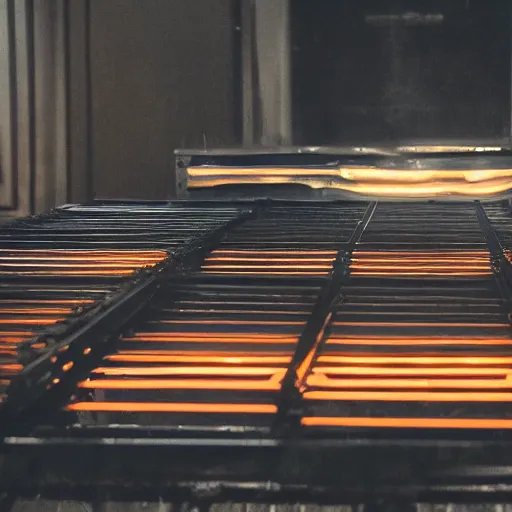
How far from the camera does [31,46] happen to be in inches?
140

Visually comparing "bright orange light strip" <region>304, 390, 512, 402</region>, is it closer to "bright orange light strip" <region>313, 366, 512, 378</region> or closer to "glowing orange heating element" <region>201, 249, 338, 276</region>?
"bright orange light strip" <region>313, 366, 512, 378</region>

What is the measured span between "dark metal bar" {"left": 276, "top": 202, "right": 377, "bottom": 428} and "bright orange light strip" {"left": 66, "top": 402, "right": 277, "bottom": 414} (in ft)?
0.06

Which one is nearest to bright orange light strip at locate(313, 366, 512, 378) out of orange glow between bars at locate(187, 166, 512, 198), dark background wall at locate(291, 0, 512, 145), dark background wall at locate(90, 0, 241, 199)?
orange glow between bars at locate(187, 166, 512, 198)

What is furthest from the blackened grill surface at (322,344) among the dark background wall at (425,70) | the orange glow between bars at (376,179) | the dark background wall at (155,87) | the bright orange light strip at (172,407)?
the dark background wall at (155,87)

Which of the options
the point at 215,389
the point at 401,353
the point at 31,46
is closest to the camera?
the point at 215,389

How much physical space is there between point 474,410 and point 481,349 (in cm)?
18

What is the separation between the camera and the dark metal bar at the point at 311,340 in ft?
2.48

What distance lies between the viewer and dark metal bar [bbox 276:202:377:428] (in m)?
0.76

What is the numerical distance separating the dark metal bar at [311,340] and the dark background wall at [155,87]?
2208mm

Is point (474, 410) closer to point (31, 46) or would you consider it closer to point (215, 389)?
point (215, 389)

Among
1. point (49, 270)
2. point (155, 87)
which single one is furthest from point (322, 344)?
point (155, 87)

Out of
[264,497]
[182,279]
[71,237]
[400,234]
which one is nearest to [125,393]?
[264,497]

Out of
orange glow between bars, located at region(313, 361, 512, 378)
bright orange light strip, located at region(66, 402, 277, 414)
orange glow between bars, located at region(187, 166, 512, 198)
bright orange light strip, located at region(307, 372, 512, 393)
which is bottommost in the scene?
bright orange light strip, located at region(66, 402, 277, 414)

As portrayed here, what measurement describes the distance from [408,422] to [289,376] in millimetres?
130
